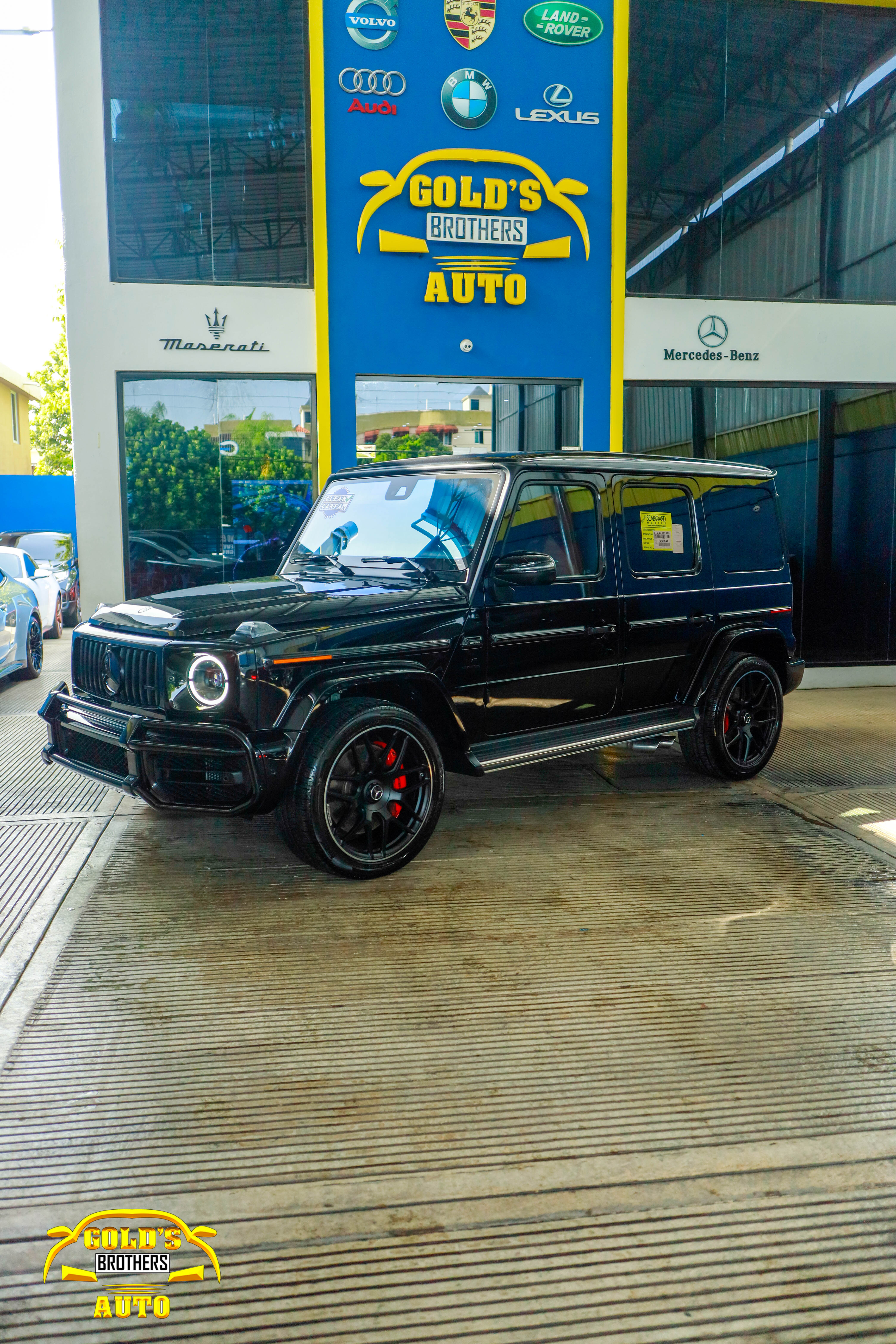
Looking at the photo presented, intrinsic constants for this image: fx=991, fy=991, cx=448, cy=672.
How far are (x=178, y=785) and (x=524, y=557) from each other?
199cm

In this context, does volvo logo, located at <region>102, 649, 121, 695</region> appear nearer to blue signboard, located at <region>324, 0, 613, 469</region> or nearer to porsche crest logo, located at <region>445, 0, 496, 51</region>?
blue signboard, located at <region>324, 0, 613, 469</region>

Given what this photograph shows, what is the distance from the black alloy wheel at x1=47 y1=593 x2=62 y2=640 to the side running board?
37.7 ft

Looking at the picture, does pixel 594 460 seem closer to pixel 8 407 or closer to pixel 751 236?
pixel 751 236

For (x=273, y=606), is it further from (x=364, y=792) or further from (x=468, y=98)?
(x=468, y=98)

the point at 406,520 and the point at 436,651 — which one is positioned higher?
the point at 406,520

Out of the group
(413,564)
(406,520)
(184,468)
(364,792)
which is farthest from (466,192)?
(364,792)

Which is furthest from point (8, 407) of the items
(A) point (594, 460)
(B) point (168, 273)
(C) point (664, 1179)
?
(C) point (664, 1179)

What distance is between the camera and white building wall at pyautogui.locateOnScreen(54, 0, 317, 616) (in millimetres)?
8875

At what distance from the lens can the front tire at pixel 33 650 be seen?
10617 mm

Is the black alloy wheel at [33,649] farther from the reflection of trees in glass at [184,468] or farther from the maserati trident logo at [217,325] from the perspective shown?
the maserati trident logo at [217,325]

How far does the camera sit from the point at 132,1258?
91.0 inches

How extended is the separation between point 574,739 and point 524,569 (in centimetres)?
110

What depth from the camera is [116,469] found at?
919 cm

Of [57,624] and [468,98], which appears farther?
[57,624]
